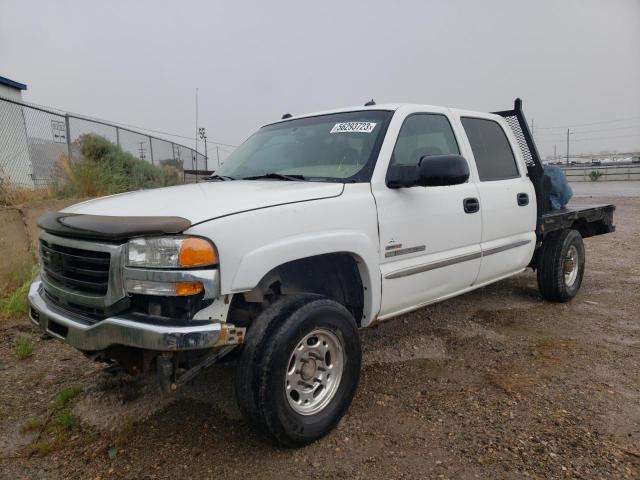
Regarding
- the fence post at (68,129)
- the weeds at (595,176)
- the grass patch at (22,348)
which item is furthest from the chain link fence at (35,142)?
the weeds at (595,176)

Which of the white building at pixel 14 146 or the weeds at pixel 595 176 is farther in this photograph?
the weeds at pixel 595 176

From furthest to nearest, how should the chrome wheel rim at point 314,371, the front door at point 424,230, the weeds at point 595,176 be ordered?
1. the weeds at point 595,176
2. the front door at point 424,230
3. the chrome wheel rim at point 314,371

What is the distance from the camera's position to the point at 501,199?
4.17 metres

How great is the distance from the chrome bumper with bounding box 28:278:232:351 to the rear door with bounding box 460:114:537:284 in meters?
2.54

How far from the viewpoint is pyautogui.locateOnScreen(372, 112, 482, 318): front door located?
3146mm

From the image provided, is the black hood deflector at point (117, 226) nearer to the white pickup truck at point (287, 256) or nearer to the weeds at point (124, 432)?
the white pickup truck at point (287, 256)

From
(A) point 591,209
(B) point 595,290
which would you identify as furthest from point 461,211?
(B) point 595,290

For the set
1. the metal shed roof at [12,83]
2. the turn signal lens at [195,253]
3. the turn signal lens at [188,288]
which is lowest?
the turn signal lens at [188,288]

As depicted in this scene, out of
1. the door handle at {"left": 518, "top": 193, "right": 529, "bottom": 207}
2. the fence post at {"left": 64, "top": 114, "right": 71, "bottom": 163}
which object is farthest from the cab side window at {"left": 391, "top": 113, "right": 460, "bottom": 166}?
the fence post at {"left": 64, "top": 114, "right": 71, "bottom": 163}

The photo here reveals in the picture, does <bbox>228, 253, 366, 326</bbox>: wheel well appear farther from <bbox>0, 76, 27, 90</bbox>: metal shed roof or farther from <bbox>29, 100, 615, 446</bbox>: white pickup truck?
<bbox>0, 76, 27, 90</bbox>: metal shed roof

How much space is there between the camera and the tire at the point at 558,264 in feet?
16.4

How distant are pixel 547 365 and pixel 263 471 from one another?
2290 millimetres

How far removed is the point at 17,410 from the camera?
3.12 meters

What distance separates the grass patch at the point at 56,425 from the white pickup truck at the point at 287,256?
63 cm
